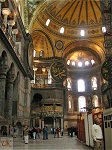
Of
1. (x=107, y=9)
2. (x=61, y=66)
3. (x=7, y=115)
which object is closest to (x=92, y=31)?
(x=61, y=66)

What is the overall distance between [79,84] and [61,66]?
11.1m

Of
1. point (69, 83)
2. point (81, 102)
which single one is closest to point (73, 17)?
point (69, 83)

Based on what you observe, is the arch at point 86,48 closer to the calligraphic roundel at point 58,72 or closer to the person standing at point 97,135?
the calligraphic roundel at point 58,72

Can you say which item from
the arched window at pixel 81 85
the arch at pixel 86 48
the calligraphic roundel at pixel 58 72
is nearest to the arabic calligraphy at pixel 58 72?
the calligraphic roundel at pixel 58 72

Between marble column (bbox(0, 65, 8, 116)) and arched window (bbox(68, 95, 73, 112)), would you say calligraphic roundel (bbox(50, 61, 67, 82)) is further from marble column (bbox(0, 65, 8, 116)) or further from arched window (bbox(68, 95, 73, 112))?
arched window (bbox(68, 95, 73, 112))

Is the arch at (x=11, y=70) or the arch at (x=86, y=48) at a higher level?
the arch at (x=86, y=48)

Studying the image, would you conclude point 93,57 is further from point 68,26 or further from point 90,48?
point 68,26

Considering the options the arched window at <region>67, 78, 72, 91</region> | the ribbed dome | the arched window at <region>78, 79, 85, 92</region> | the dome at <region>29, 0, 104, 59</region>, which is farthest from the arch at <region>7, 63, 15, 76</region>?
the arched window at <region>78, 79, 85, 92</region>

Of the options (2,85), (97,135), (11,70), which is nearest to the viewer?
(97,135)

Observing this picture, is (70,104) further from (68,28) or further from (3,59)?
(3,59)

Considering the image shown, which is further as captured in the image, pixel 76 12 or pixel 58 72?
pixel 76 12

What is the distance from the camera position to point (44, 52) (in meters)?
29.1

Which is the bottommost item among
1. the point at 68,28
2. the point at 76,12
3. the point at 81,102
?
the point at 81,102

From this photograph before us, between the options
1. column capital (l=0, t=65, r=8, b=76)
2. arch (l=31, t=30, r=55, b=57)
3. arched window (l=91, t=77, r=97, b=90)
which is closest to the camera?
column capital (l=0, t=65, r=8, b=76)
